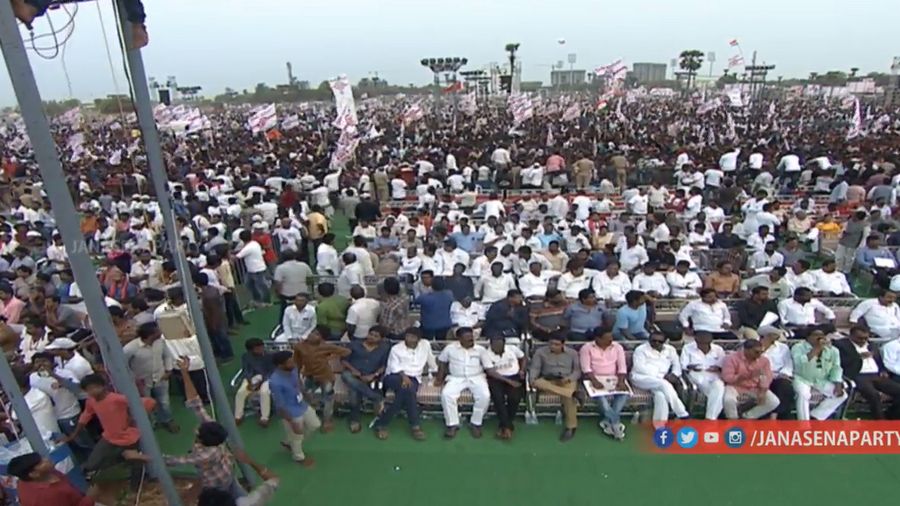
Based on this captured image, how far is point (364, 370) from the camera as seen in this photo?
22.6ft

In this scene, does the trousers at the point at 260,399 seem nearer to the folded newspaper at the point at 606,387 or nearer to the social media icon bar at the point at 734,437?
the folded newspaper at the point at 606,387

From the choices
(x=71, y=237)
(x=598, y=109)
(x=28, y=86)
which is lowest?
(x=598, y=109)

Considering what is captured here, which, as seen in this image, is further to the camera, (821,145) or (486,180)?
(821,145)

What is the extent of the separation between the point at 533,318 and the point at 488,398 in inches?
55.2

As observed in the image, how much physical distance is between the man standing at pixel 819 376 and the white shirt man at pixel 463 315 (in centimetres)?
380

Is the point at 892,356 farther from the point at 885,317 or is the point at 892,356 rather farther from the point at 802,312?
the point at 802,312

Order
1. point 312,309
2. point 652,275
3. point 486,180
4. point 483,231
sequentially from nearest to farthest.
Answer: point 312,309 → point 652,275 → point 483,231 → point 486,180

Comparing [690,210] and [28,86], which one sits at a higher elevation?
[28,86]

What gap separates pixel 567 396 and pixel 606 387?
1.48 feet

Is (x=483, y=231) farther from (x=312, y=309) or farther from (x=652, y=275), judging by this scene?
(x=312, y=309)

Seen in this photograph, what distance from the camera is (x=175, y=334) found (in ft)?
22.4

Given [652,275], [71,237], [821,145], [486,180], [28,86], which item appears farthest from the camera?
[821,145]

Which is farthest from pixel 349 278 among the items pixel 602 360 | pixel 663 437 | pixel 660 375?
pixel 663 437

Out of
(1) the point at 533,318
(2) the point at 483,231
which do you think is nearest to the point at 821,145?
(2) the point at 483,231
